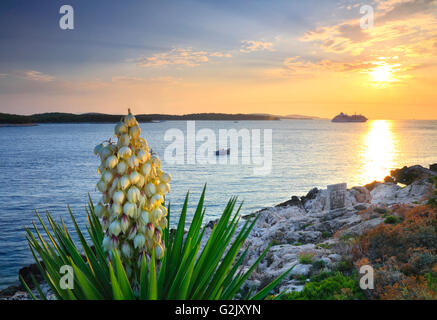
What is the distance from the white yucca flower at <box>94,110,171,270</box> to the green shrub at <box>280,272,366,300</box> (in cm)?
438

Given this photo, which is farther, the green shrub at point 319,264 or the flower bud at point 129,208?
the green shrub at point 319,264

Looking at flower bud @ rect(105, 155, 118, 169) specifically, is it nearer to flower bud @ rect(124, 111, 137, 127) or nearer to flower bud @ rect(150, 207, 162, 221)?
flower bud @ rect(124, 111, 137, 127)

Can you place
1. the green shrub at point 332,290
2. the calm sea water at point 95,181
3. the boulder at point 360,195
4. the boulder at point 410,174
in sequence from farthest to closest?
the boulder at point 410,174 < the calm sea water at point 95,181 < the boulder at point 360,195 < the green shrub at point 332,290

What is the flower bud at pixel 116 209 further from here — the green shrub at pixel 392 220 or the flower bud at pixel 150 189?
the green shrub at pixel 392 220

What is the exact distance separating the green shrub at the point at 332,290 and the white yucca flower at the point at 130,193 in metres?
4.38

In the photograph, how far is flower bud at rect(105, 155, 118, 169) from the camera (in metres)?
2.01

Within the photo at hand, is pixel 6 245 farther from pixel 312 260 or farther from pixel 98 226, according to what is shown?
pixel 98 226

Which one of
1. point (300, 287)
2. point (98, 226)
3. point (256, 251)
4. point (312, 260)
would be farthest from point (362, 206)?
point (98, 226)

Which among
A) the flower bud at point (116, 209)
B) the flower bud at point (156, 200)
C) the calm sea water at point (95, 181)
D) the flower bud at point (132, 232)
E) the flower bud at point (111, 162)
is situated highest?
the flower bud at point (111, 162)

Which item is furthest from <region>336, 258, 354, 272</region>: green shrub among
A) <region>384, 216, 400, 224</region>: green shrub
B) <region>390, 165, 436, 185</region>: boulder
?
<region>390, 165, 436, 185</region>: boulder

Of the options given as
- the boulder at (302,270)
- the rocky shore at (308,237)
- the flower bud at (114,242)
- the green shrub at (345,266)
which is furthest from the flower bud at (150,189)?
the green shrub at (345,266)

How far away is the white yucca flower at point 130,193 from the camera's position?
80.4 inches

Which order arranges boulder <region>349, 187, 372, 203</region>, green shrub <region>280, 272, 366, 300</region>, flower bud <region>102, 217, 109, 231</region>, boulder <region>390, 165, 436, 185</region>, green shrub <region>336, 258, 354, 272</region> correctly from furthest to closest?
boulder <region>390, 165, 436, 185</region> < boulder <region>349, 187, 372, 203</region> < green shrub <region>336, 258, 354, 272</region> < green shrub <region>280, 272, 366, 300</region> < flower bud <region>102, 217, 109, 231</region>
